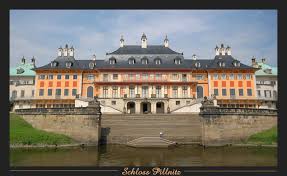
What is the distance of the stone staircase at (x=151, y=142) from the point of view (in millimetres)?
27984

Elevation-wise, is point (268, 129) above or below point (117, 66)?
below

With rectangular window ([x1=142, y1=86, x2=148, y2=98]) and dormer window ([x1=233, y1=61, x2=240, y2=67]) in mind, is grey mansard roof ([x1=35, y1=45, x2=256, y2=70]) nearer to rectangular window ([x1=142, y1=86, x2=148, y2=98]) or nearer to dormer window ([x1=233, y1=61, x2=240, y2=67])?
dormer window ([x1=233, y1=61, x2=240, y2=67])

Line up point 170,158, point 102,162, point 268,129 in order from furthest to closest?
point 268,129 < point 170,158 < point 102,162

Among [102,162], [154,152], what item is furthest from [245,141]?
[102,162]

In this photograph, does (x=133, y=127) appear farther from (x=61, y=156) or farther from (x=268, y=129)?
(x=268, y=129)

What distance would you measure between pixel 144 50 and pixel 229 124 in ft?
89.5

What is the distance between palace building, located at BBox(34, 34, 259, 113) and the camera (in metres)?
48.4

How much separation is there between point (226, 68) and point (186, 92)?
349 inches

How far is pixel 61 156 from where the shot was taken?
23.0 meters

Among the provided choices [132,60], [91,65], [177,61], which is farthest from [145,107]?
[91,65]

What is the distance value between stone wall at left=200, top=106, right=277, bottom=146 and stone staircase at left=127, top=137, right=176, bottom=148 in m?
3.86

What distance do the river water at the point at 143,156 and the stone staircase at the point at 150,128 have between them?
2210 mm

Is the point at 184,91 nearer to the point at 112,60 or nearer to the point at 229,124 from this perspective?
the point at 112,60

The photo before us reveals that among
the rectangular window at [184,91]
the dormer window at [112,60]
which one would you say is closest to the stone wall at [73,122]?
the dormer window at [112,60]
